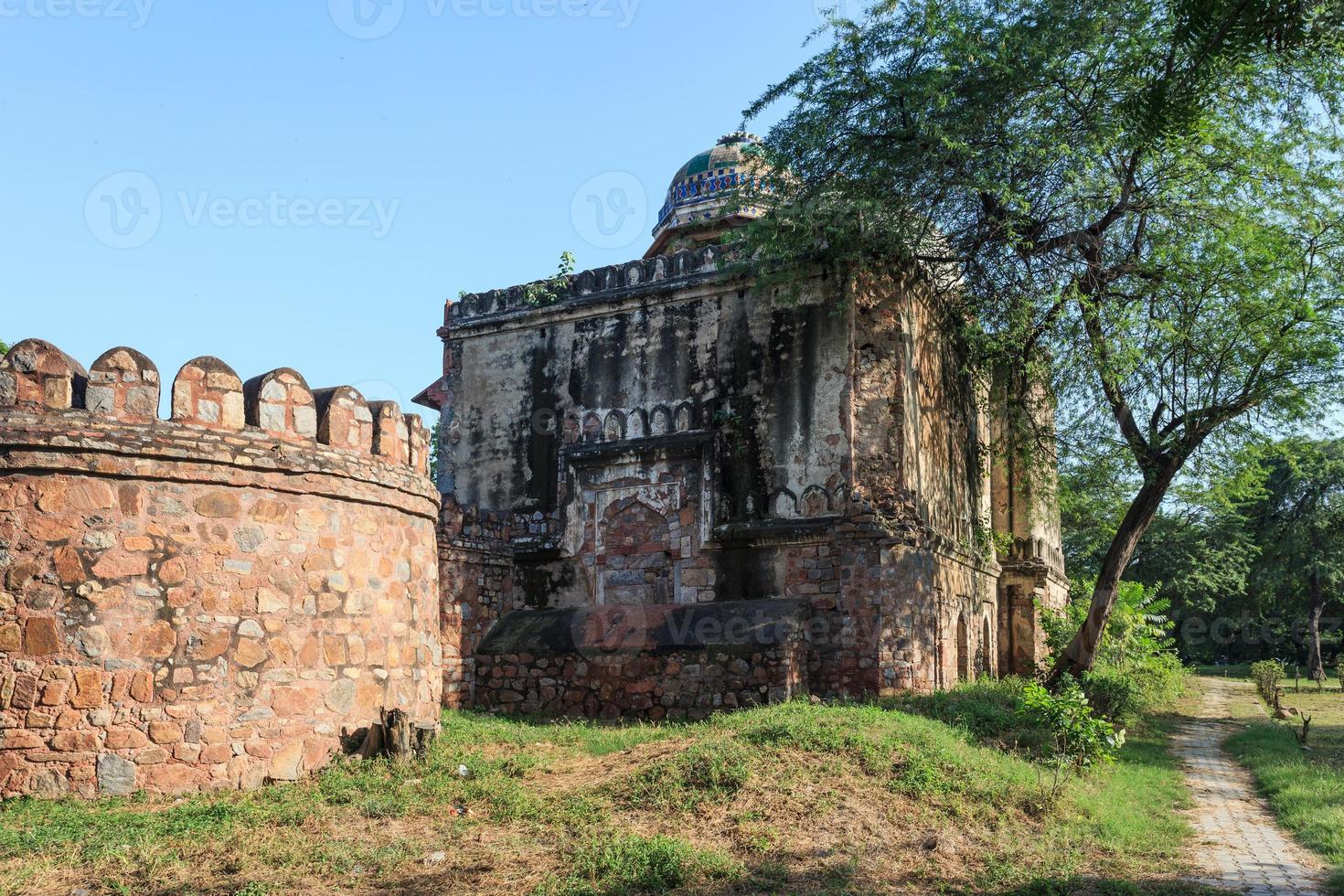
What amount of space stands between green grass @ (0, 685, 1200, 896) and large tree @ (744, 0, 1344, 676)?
17.2 ft

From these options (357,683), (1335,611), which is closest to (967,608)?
(357,683)

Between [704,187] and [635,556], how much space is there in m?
6.61

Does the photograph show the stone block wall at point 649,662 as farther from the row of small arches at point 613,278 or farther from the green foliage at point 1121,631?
the green foliage at point 1121,631

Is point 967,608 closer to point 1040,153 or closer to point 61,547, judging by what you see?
point 1040,153

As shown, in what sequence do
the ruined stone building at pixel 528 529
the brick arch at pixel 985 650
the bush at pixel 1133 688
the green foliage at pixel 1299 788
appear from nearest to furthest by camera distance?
1. the ruined stone building at pixel 528 529
2. the green foliage at pixel 1299 788
3. the bush at pixel 1133 688
4. the brick arch at pixel 985 650

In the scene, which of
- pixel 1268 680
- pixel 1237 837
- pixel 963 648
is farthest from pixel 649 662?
pixel 1268 680

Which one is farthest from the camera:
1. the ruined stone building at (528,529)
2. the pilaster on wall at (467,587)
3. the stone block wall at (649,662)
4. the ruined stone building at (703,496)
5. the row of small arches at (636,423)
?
the row of small arches at (636,423)

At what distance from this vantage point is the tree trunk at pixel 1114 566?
12445 mm

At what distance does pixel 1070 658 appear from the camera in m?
13.0

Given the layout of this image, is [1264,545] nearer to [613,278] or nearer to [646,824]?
[613,278]

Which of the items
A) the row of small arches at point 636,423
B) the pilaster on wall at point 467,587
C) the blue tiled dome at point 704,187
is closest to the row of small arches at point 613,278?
the row of small arches at point 636,423

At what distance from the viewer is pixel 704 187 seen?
1731 cm

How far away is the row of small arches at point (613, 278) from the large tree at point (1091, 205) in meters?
1.19

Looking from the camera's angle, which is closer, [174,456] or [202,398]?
[174,456]
